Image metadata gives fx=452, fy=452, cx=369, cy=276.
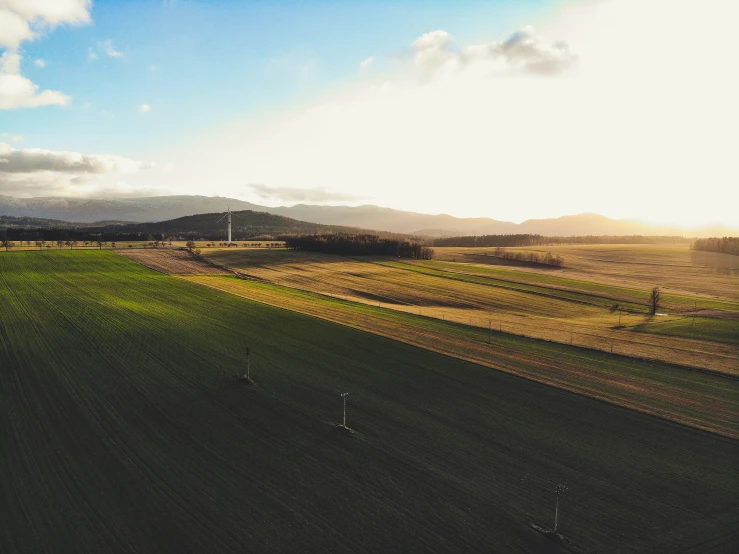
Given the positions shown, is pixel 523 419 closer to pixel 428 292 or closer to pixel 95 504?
pixel 95 504

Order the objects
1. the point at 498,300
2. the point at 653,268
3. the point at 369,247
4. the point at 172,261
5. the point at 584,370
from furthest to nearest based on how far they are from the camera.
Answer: the point at 369,247
the point at 653,268
the point at 172,261
the point at 498,300
the point at 584,370

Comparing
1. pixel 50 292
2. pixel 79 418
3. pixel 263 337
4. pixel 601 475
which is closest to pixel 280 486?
pixel 79 418

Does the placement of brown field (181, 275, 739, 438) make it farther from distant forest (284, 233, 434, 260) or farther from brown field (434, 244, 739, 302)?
distant forest (284, 233, 434, 260)

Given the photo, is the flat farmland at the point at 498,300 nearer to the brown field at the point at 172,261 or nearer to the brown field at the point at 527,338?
the brown field at the point at 527,338

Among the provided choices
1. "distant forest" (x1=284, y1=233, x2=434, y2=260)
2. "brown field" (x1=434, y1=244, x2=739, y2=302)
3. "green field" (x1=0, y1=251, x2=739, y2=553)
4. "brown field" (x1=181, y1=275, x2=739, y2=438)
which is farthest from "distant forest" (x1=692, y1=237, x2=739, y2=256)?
"green field" (x1=0, y1=251, x2=739, y2=553)

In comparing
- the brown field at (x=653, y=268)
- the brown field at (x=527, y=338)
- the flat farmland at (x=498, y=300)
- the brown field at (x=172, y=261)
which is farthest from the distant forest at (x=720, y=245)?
the brown field at (x=172, y=261)

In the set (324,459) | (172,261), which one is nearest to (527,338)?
(324,459)

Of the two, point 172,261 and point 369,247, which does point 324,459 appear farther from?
point 369,247
